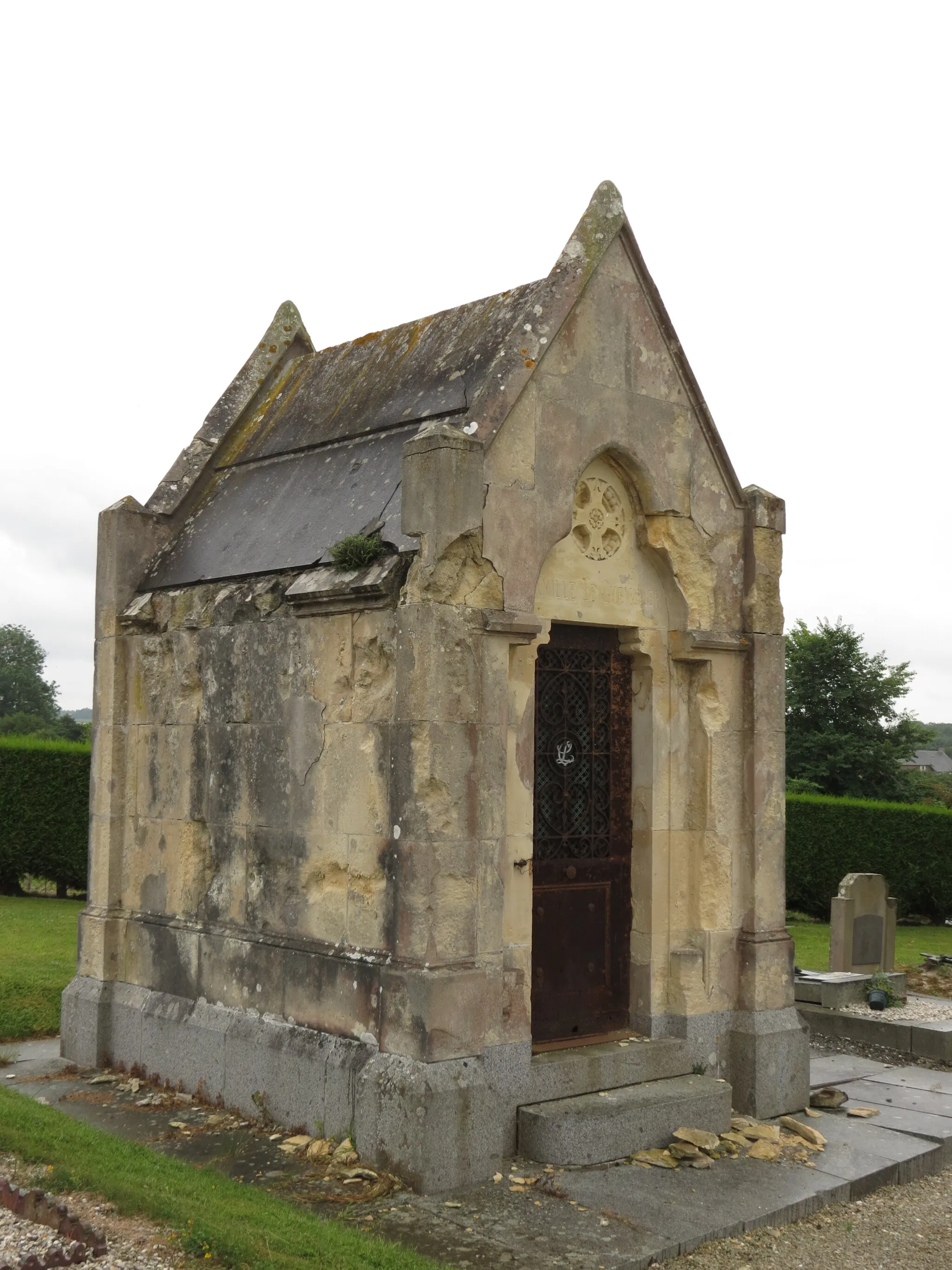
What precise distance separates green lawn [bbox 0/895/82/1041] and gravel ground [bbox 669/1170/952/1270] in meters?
6.19

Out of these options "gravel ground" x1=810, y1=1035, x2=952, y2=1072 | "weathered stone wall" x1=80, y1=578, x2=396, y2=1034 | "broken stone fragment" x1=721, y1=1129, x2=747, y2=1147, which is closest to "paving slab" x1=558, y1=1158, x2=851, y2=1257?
"broken stone fragment" x1=721, y1=1129, x2=747, y2=1147

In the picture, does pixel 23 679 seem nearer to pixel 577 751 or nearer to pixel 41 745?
pixel 41 745

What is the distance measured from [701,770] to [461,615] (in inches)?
91.8

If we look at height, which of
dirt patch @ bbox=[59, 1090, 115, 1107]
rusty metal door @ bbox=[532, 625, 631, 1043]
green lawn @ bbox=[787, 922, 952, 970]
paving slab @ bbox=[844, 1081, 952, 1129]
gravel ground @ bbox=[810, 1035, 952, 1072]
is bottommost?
green lawn @ bbox=[787, 922, 952, 970]

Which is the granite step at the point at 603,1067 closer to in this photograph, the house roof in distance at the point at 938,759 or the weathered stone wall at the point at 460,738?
the weathered stone wall at the point at 460,738

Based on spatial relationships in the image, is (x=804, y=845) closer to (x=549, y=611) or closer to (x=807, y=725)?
(x=807, y=725)

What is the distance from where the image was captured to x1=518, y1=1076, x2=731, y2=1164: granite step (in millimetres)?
6883

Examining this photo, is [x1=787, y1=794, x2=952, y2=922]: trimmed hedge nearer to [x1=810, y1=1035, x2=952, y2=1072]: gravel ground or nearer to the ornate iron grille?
[x1=810, y1=1035, x2=952, y2=1072]: gravel ground

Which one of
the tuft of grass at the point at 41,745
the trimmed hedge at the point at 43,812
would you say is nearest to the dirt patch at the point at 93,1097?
the trimmed hedge at the point at 43,812

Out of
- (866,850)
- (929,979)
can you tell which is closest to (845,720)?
(866,850)

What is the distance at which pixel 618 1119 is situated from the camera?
7082 mm

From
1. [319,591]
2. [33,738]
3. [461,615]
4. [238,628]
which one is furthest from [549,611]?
[33,738]

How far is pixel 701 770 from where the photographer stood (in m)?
8.33

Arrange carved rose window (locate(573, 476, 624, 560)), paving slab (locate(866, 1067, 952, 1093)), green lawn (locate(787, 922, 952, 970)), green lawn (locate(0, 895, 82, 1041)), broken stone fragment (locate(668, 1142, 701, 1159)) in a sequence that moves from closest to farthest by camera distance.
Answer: broken stone fragment (locate(668, 1142, 701, 1159))
carved rose window (locate(573, 476, 624, 560))
paving slab (locate(866, 1067, 952, 1093))
green lawn (locate(0, 895, 82, 1041))
green lawn (locate(787, 922, 952, 970))
